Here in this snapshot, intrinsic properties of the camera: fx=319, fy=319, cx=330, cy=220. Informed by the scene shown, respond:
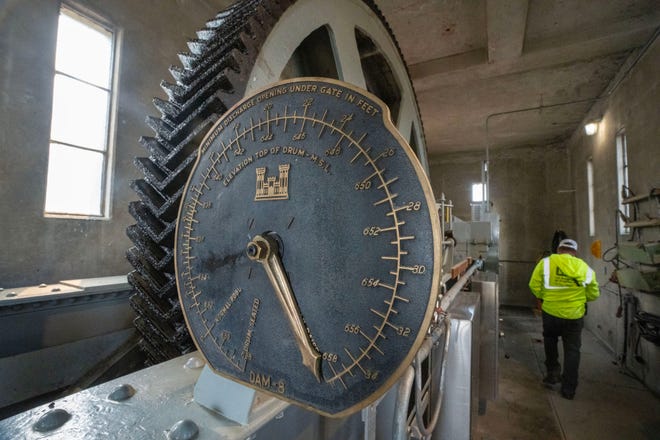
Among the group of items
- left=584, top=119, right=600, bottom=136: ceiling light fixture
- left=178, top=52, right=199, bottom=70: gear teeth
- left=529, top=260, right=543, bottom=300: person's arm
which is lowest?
left=529, top=260, right=543, bottom=300: person's arm

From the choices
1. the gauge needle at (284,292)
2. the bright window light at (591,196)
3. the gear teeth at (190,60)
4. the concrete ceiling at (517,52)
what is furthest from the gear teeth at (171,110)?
the bright window light at (591,196)

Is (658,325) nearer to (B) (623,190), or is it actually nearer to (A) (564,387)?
Answer: (A) (564,387)

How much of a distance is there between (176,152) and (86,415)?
25.8 inches

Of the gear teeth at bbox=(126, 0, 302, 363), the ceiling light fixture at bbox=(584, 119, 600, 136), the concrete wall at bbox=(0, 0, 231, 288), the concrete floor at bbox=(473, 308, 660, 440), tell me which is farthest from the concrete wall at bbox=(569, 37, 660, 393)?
the concrete wall at bbox=(0, 0, 231, 288)

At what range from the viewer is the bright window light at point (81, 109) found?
273 cm

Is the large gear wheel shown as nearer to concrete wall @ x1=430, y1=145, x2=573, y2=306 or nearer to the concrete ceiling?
the concrete ceiling

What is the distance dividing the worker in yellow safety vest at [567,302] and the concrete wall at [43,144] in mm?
4488

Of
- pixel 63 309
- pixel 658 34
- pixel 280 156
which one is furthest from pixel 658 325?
pixel 63 309

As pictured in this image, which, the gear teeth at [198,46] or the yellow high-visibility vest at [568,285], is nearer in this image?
the gear teeth at [198,46]

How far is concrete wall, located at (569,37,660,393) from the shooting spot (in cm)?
346

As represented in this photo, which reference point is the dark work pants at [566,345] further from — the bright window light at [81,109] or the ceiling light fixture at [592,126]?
the bright window light at [81,109]

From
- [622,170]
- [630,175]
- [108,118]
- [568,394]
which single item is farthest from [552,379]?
[108,118]

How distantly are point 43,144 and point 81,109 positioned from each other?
496mm

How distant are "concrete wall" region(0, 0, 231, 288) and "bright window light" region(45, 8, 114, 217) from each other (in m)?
0.10
